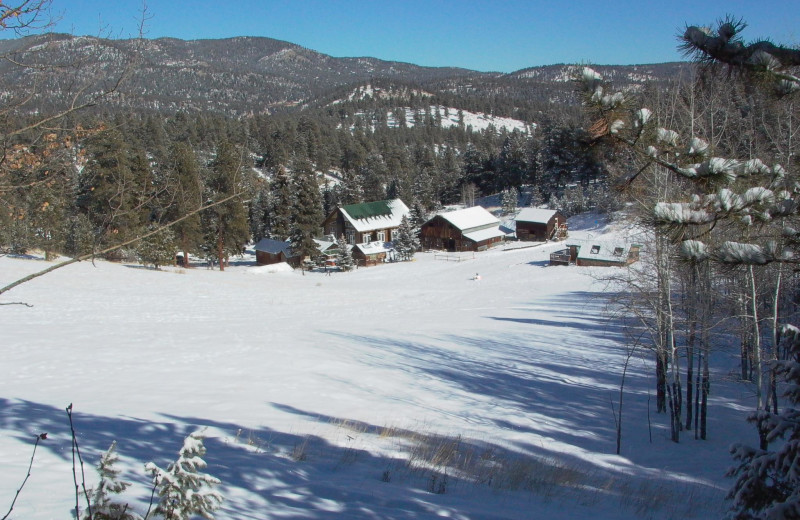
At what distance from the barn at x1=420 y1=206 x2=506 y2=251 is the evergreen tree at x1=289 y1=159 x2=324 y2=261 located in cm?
1674

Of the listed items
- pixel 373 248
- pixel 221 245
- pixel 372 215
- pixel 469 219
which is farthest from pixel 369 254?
pixel 221 245

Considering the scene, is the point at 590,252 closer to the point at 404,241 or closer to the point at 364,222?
the point at 404,241

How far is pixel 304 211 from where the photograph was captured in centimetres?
4894

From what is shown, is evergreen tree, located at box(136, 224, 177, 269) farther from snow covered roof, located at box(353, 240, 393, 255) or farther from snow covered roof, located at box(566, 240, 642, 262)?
snow covered roof, located at box(566, 240, 642, 262)

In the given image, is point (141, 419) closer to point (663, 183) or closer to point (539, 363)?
point (663, 183)

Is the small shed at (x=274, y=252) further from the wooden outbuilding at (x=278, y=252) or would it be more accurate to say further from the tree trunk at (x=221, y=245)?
the tree trunk at (x=221, y=245)

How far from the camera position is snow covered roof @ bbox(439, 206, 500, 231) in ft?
195

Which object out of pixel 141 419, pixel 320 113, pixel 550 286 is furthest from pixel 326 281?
pixel 320 113

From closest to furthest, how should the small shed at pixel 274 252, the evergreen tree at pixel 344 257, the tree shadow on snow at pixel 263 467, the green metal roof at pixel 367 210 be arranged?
1. the tree shadow on snow at pixel 263 467
2. the evergreen tree at pixel 344 257
3. the small shed at pixel 274 252
4. the green metal roof at pixel 367 210

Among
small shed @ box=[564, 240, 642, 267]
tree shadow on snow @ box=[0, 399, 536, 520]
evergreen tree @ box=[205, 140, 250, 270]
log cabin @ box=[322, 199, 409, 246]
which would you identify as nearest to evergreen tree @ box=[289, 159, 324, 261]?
evergreen tree @ box=[205, 140, 250, 270]

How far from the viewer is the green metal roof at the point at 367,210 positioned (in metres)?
63.5

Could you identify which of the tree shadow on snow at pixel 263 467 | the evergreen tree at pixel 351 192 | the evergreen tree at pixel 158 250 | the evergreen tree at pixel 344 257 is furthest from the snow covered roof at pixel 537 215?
the tree shadow on snow at pixel 263 467

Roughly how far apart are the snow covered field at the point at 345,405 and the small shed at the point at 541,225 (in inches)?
1213

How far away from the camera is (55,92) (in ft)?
17.1
